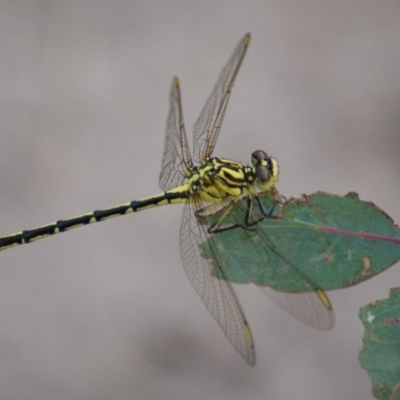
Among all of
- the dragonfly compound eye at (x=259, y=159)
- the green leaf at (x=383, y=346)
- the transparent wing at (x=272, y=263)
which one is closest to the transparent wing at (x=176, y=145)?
the dragonfly compound eye at (x=259, y=159)

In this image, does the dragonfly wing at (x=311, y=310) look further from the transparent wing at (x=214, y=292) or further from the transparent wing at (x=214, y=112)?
the transparent wing at (x=214, y=112)

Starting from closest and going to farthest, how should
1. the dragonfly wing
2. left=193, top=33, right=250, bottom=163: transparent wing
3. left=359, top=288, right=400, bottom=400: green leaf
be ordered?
left=359, top=288, right=400, bottom=400: green leaf, the dragonfly wing, left=193, top=33, right=250, bottom=163: transparent wing

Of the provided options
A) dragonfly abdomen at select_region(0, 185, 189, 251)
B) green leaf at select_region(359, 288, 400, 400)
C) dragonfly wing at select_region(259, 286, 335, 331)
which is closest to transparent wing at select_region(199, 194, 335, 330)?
dragonfly wing at select_region(259, 286, 335, 331)

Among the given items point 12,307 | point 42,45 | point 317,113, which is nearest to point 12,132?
point 42,45

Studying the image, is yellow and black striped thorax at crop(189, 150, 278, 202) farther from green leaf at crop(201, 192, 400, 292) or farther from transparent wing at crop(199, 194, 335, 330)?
green leaf at crop(201, 192, 400, 292)

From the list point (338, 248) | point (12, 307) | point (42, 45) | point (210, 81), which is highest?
point (42, 45)

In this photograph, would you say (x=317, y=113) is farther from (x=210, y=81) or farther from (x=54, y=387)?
(x=54, y=387)

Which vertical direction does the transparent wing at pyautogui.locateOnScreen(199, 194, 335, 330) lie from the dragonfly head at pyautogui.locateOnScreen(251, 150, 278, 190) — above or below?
below
